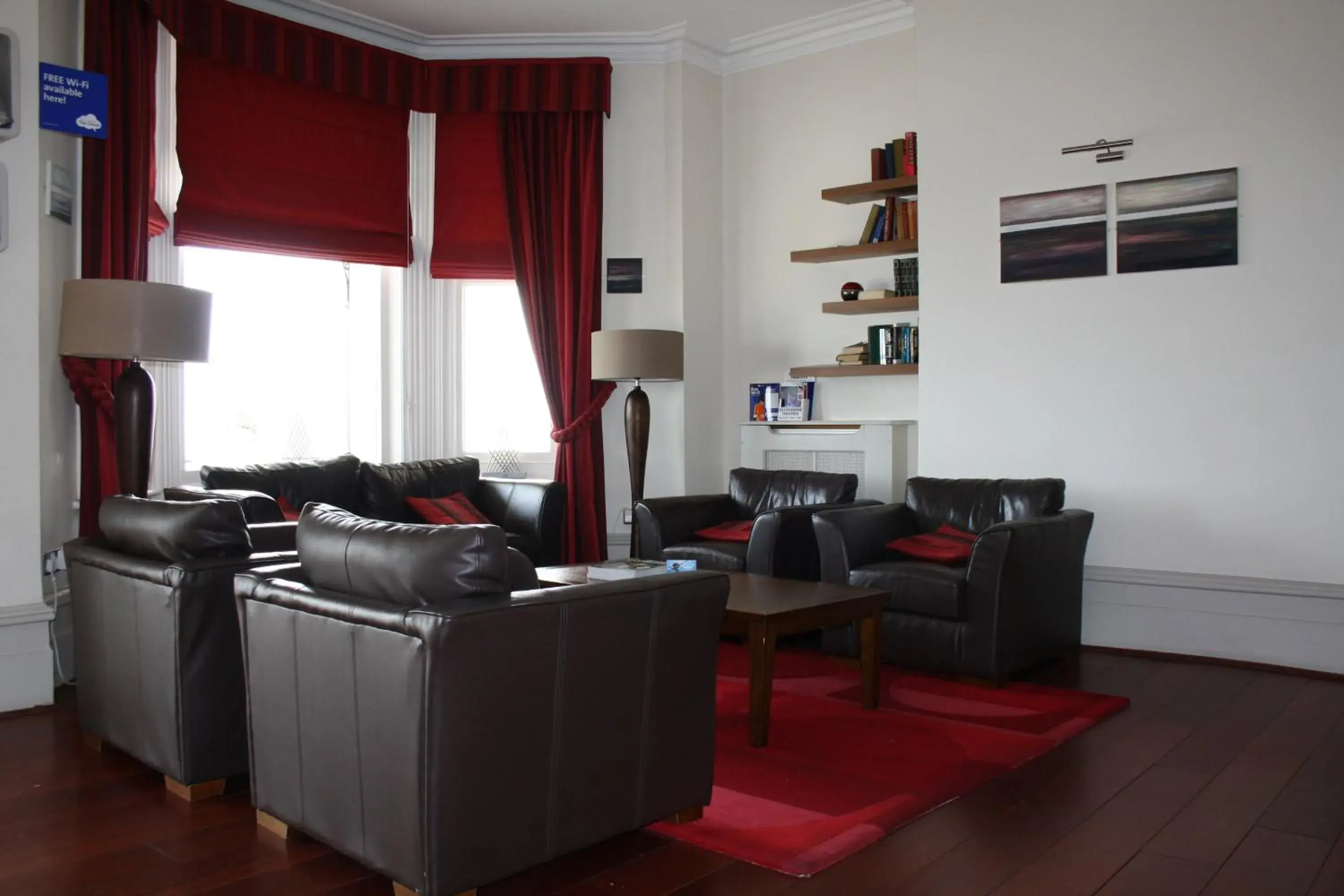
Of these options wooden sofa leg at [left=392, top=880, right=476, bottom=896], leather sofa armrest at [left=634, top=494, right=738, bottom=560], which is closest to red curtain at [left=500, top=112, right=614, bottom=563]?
leather sofa armrest at [left=634, top=494, right=738, bottom=560]

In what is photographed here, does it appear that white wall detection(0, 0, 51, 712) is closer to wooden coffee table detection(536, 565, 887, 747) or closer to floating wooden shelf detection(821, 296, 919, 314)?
wooden coffee table detection(536, 565, 887, 747)

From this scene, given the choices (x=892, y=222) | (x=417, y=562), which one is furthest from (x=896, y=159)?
(x=417, y=562)

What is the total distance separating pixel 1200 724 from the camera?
3807 mm

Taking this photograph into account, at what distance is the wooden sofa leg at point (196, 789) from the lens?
302 cm

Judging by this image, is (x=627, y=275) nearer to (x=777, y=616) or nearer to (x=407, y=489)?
(x=407, y=489)

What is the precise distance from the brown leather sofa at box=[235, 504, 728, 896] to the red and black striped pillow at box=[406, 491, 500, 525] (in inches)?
116

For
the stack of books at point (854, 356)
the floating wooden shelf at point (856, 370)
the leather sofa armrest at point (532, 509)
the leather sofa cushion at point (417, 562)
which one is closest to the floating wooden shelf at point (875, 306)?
the stack of books at point (854, 356)

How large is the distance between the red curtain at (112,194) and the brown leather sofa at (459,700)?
→ 2.37 meters

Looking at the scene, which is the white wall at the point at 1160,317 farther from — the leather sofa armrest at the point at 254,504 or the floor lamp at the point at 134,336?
the floor lamp at the point at 134,336

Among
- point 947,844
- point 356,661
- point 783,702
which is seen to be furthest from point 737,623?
point 356,661

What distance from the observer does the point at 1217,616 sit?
4746 millimetres

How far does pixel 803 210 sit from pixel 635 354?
1531 millimetres

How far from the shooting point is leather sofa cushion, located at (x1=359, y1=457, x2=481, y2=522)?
576 centimetres

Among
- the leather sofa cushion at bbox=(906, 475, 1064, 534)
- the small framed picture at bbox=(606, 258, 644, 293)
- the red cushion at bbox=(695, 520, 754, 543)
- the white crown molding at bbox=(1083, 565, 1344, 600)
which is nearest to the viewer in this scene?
the white crown molding at bbox=(1083, 565, 1344, 600)
